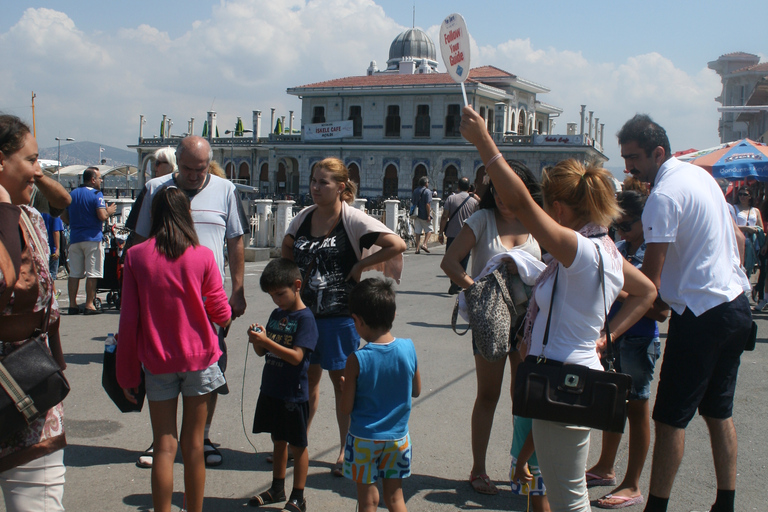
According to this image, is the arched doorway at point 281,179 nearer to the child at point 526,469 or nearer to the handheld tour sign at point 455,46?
the handheld tour sign at point 455,46

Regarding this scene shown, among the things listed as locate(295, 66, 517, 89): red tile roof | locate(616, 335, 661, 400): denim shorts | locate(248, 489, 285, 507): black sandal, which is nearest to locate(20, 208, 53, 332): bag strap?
locate(248, 489, 285, 507): black sandal

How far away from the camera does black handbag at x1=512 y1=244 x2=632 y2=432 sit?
2656mm

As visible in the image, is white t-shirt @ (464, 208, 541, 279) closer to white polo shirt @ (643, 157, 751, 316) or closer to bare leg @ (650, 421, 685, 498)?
white polo shirt @ (643, 157, 751, 316)

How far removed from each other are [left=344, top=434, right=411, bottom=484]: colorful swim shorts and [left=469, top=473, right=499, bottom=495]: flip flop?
0.98 meters

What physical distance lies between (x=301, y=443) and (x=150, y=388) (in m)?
0.86

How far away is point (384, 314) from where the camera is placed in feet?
10.5

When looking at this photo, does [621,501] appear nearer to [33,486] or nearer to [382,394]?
[382,394]

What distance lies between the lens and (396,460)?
10.3 feet

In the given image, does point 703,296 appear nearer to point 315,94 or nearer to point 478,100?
point 478,100

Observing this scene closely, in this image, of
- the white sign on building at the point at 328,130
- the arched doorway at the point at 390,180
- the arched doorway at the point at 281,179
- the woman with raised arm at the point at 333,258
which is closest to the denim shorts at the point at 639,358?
the woman with raised arm at the point at 333,258

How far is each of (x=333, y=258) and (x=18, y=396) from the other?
211cm

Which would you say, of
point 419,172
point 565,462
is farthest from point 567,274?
point 419,172

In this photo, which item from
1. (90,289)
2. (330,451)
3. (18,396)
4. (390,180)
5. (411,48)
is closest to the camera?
(18,396)

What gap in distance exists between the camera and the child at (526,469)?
10.9ft
